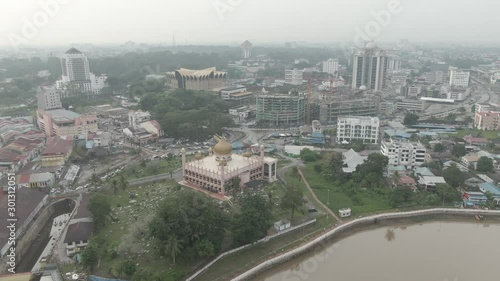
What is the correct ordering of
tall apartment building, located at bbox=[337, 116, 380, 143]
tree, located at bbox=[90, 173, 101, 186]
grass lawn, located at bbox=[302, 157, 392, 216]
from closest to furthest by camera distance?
1. grass lawn, located at bbox=[302, 157, 392, 216]
2. tree, located at bbox=[90, 173, 101, 186]
3. tall apartment building, located at bbox=[337, 116, 380, 143]

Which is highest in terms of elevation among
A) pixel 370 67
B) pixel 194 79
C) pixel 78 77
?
pixel 370 67

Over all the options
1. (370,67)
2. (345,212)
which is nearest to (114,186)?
(345,212)

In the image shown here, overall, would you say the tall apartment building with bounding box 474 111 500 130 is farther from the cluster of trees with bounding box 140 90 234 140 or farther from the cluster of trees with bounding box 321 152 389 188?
the cluster of trees with bounding box 140 90 234 140

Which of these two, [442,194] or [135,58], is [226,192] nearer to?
[442,194]

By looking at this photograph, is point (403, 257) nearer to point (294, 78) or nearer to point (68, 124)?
point (68, 124)

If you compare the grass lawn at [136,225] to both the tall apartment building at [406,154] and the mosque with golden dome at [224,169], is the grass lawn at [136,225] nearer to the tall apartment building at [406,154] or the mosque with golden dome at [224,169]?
the mosque with golden dome at [224,169]

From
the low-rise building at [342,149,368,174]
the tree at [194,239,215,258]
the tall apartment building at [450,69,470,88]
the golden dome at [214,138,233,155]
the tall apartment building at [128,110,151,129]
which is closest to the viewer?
the tree at [194,239,215,258]

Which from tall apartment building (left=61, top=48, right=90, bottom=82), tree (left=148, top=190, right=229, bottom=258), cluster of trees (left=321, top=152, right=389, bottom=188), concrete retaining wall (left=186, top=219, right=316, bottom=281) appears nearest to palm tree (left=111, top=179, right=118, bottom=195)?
tree (left=148, top=190, right=229, bottom=258)
